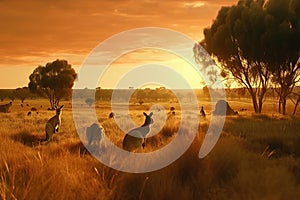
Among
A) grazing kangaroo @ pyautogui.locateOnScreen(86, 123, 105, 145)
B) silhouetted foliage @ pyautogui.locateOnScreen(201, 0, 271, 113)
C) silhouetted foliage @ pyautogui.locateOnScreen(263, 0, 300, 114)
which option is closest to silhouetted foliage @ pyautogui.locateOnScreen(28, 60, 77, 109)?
silhouetted foliage @ pyautogui.locateOnScreen(201, 0, 271, 113)

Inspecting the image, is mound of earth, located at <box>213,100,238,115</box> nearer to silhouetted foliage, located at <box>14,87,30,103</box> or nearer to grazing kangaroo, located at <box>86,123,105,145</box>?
grazing kangaroo, located at <box>86,123,105,145</box>

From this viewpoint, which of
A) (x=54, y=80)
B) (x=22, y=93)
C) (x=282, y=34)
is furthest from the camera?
(x=22, y=93)

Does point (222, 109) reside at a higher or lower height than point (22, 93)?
lower

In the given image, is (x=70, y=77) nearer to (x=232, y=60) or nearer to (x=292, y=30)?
(x=232, y=60)

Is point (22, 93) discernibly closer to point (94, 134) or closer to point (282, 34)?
point (282, 34)

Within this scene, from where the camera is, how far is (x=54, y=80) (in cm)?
6925

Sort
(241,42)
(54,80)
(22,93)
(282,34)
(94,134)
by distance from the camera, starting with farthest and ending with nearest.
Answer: (22,93) → (54,80) → (241,42) → (282,34) → (94,134)

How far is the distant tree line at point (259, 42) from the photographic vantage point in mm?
30922

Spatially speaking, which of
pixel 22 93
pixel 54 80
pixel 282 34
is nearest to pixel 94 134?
pixel 282 34

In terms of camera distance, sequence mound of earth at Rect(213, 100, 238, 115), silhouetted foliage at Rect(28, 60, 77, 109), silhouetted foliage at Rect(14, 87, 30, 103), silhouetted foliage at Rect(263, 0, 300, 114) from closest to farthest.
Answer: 1. silhouetted foliage at Rect(263, 0, 300, 114)
2. mound of earth at Rect(213, 100, 238, 115)
3. silhouetted foliage at Rect(28, 60, 77, 109)
4. silhouetted foliage at Rect(14, 87, 30, 103)

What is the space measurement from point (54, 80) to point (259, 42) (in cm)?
4364

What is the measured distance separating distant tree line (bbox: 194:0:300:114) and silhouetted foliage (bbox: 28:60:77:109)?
36085mm

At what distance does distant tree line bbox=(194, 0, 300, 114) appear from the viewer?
30922 millimetres

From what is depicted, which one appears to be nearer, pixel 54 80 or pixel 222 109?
pixel 222 109
